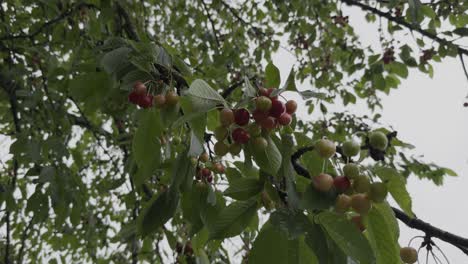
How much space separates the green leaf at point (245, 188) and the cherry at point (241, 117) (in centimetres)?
13

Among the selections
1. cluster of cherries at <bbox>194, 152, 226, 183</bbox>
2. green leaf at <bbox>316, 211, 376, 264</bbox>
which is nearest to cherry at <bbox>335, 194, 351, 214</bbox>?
green leaf at <bbox>316, 211, 376, 264</bbox>

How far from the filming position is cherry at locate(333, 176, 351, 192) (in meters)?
0.86

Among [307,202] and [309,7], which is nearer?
[307,202]

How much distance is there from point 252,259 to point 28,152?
1.66m

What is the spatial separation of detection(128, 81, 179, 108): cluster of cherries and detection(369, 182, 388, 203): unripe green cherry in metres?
0.54

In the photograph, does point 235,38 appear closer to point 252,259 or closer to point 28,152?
point 28,152

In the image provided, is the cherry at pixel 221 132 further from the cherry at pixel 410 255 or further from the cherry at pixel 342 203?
the cherry at pixel 410 255

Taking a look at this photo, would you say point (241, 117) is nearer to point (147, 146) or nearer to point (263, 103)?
point (263, 103)

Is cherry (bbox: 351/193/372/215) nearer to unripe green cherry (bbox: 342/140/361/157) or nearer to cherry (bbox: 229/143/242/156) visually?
unripe green cherry (bbox: 342/140/361/157)

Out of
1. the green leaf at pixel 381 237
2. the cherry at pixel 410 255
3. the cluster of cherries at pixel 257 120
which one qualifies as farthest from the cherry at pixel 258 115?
the cherry at pixel 410 255

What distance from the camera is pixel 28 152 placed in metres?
2.11

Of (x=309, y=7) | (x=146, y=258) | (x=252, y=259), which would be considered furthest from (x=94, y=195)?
(x=252, y=259)

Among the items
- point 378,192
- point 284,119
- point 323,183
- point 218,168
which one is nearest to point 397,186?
point 378,192

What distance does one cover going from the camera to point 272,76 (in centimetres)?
102
